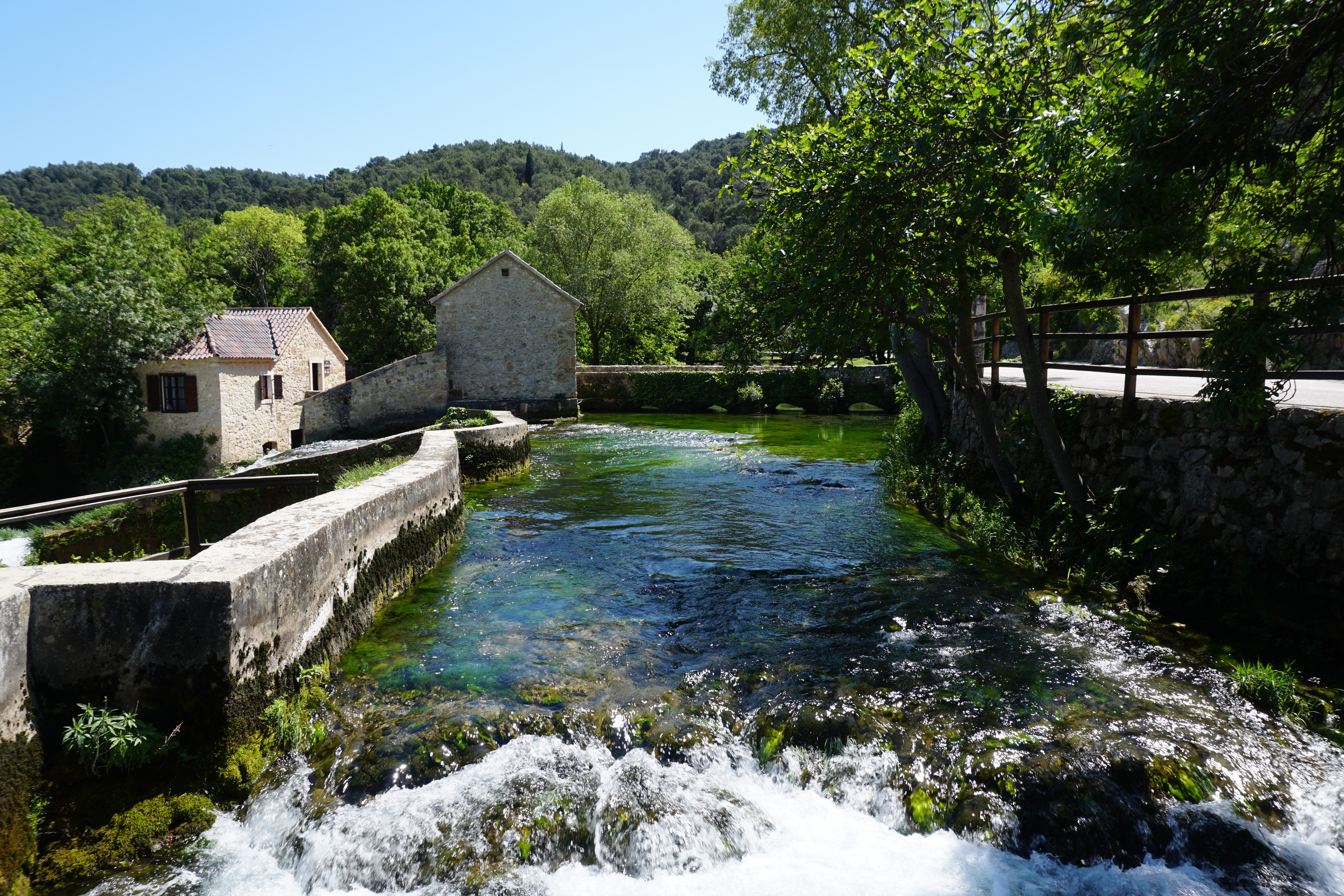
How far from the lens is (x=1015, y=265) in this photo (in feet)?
24.4

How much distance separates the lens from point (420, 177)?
3637 inches

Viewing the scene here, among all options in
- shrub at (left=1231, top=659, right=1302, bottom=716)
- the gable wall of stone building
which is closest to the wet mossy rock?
shrub at (left=1231, top=659, right=1302, bottom=716)

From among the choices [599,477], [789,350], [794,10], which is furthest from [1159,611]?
[794,10]

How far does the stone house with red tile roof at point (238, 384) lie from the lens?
26.8 metres

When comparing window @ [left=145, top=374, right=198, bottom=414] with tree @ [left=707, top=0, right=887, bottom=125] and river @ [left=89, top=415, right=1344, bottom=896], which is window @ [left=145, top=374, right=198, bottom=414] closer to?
tree @ [left=707, top=0, right=887, bottom=125]

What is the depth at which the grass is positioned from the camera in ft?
29.9

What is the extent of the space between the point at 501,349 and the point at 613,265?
33.1 ft

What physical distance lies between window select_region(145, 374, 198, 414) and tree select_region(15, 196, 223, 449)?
1.44 feet

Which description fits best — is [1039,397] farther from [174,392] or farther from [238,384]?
[174,392]

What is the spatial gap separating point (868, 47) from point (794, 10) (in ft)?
25.5

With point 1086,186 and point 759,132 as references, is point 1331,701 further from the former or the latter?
point 759,132

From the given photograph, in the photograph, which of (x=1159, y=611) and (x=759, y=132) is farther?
(x=759, y=132)

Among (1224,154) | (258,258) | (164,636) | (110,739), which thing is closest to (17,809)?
(110,739)

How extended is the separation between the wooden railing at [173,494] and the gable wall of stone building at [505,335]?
2368 cm
